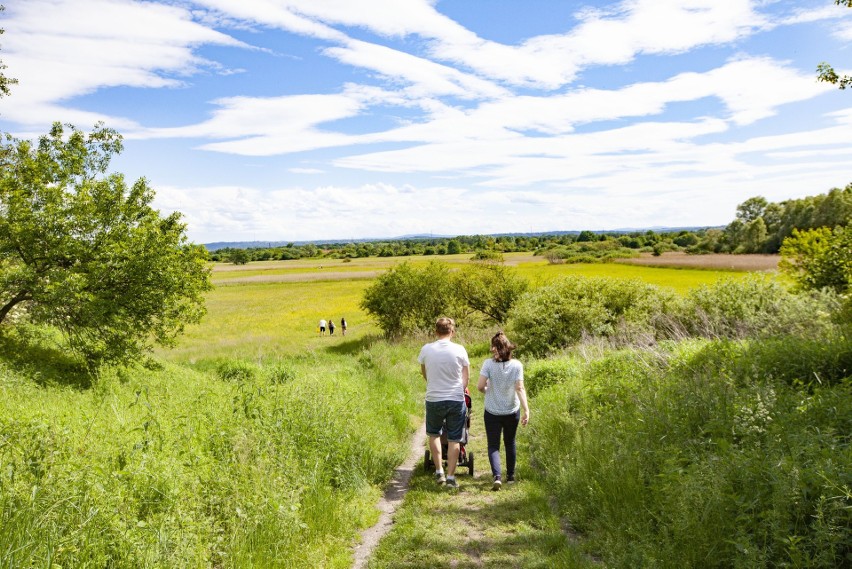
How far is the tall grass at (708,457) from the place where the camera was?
395 cm

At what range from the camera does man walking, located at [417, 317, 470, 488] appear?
23.4ft

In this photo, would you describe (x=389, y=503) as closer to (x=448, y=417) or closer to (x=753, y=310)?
(x=448, y=417)

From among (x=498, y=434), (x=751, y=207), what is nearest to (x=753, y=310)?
(x=498, y=434)

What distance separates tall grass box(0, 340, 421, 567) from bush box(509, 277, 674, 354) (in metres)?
11.6

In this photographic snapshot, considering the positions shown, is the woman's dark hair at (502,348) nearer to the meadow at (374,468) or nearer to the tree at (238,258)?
the meadow at (374,468)

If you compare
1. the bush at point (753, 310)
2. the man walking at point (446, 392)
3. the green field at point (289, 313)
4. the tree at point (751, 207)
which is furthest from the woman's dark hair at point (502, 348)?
the tree at point (751, 207)

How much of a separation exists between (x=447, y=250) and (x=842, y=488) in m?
143

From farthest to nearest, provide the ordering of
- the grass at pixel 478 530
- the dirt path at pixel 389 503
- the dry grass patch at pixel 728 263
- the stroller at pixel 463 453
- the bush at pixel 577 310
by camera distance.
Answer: the dry grass patch at pixel 728 263, the bush at pixel 577 310, the stroller at pixel 463 453, the dirt path at pixel 389 503, the grass at pixel 478 530

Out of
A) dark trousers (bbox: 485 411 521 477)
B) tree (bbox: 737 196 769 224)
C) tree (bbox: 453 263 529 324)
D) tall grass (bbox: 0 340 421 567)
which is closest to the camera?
tall grass (bbox: 0 340 421 567)

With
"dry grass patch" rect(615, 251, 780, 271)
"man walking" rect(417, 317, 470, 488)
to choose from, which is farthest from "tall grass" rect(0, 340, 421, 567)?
"dry grass patch" rect(615, 251, 780, 271)

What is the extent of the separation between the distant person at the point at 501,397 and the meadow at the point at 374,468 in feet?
2.20

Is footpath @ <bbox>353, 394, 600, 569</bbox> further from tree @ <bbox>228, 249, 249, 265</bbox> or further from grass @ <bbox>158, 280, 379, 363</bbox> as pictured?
tree @ <bbox>228, 249, 249, 265</bbox>

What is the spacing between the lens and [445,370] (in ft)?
23.4

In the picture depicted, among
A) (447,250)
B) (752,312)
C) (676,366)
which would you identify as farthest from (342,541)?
(447,250)
